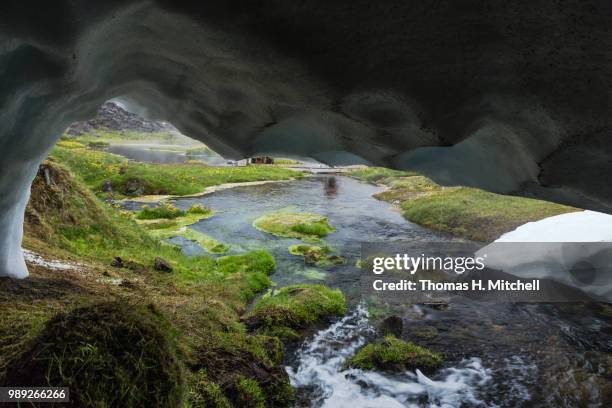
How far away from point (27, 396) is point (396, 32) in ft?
15.2

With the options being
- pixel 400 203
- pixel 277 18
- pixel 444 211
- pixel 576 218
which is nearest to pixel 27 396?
pixel 277 18

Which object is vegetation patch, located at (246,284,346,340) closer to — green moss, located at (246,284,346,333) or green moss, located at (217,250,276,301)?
green moss, located at (246,284,346,333)

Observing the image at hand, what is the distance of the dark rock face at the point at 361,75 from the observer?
318cm

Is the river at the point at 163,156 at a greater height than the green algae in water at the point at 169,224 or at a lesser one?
greater

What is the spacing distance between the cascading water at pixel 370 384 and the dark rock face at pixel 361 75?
4750 millimetres

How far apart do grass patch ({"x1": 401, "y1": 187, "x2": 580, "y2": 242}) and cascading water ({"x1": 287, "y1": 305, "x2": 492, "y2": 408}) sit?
14.2m

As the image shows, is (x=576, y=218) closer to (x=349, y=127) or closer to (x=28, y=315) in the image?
(x=349, y=127)

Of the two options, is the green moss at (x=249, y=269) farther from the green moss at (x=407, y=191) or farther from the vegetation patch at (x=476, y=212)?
the green moss at (x=407, y=191)

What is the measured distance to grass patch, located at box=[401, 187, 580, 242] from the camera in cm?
2242

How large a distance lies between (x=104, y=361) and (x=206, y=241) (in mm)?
15285

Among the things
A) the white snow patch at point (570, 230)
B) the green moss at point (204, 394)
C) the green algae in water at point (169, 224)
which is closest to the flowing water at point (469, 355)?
the green moss at point (204, 394)

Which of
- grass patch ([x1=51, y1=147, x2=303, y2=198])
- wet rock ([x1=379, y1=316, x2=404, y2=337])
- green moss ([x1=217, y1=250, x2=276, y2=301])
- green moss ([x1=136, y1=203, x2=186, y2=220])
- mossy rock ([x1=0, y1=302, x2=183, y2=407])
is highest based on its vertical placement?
grass patch ([x1=51, y1=147, x2=303, y2=198])

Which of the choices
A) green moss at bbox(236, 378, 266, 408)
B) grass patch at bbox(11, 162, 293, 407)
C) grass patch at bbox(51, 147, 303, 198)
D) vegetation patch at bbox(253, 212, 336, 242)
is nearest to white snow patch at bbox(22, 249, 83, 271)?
grass patch at bbox(11, 162, 293, 407)

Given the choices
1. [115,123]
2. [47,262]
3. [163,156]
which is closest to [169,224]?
[47,262]
